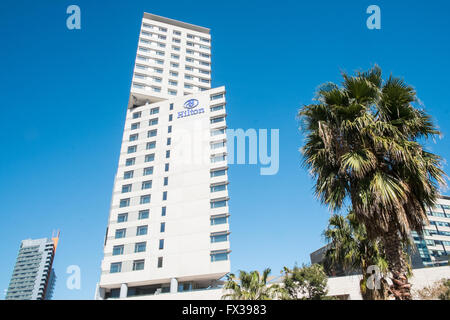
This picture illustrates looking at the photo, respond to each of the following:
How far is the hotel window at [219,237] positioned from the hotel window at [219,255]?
1.74 metres

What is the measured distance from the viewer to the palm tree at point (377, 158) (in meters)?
8.94

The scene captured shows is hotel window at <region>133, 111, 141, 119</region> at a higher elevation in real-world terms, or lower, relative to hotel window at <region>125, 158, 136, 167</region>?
higher

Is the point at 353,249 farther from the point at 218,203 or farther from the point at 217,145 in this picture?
the point at 217,145

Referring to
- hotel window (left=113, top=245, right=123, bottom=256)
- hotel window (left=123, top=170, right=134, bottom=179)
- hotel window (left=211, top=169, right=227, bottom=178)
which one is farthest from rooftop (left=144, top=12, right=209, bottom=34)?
hotel window (left=113, top=245, right=123, bottom=256)

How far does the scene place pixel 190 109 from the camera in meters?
60.8

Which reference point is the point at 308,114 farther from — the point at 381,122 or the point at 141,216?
the point at 141,216

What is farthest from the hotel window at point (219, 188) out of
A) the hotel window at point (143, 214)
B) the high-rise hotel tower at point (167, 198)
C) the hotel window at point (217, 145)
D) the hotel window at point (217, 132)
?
the hotel window at point (143, 214)

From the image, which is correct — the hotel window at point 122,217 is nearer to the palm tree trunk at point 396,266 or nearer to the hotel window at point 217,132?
the hotel window at point 217,132

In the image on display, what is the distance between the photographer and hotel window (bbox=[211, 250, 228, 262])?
45906mm

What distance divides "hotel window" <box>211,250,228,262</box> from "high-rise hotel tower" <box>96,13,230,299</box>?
0.47 ft

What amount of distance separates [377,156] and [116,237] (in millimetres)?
48022

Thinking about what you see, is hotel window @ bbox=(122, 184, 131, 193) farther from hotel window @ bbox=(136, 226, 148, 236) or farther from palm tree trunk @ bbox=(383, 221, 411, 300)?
palm tree trunk @ bbox=(383, 221, 411, 300)

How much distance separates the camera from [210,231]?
47781 mm
